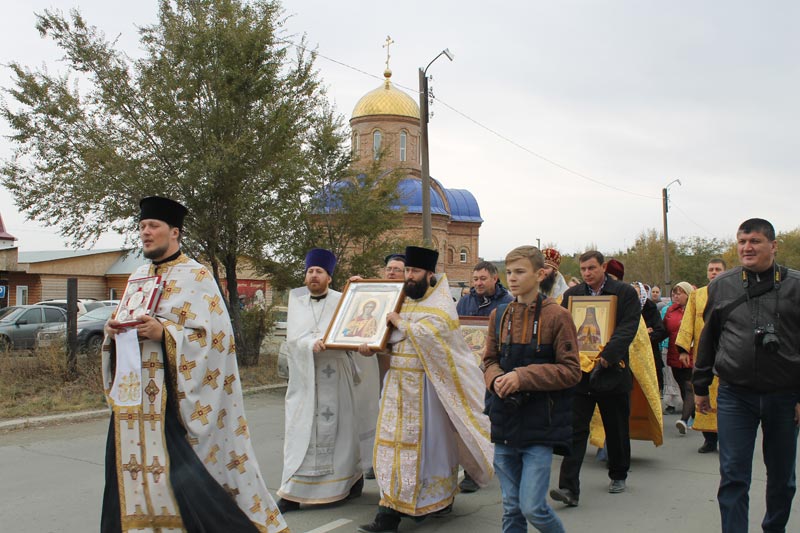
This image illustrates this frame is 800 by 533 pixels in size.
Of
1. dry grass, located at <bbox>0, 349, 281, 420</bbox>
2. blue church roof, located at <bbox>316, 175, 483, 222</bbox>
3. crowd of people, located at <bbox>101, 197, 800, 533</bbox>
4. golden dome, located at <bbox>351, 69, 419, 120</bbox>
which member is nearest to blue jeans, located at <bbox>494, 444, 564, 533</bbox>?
crowd of people, located at <bbox>101, 197, 800, 533</bbox>

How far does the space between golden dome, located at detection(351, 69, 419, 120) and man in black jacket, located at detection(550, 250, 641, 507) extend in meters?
44.1

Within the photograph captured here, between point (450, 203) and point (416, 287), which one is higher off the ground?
point (450, 203)

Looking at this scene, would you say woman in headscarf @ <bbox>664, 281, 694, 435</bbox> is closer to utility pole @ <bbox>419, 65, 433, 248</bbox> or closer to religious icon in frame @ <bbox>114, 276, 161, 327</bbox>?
religious icon in frame @ <bbox>114, 276, 161, 327</bbox>

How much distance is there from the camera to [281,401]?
40.9 feet

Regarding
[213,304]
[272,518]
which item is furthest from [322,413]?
[213,304]

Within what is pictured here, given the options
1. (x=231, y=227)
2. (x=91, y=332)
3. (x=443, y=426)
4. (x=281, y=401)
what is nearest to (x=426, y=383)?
(x=443, y=426)

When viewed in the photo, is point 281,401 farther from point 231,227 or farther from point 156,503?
point 156,503

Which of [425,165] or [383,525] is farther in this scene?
[425,165]

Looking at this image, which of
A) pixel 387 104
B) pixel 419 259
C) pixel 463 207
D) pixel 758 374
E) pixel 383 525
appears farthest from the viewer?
pixel 463 207

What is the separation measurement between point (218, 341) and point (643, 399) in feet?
16.3

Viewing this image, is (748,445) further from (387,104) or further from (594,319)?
(387,104)

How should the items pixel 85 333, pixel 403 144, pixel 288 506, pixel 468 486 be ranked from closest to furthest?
pixel 288 506 < pixel 468 486 < pixel 85 333 < pixel 403 144

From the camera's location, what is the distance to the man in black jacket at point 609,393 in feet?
20.6

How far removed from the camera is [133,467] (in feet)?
13.5
